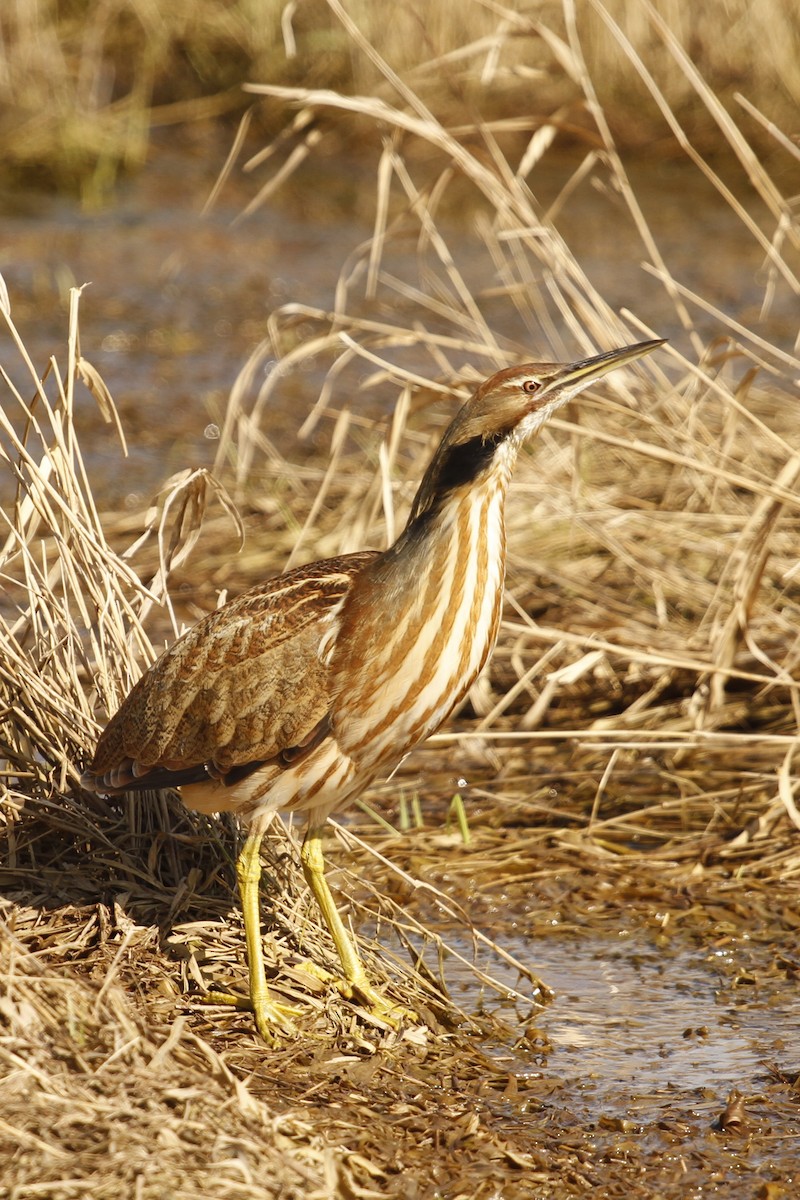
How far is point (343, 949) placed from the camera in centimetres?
295

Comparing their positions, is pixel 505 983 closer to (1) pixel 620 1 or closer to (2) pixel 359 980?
(2) pixel 359 980

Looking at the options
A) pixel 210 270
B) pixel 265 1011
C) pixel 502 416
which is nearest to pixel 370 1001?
pixel 265 1011

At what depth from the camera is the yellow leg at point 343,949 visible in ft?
9.58

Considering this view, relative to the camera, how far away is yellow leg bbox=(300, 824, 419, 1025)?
9.58 feet

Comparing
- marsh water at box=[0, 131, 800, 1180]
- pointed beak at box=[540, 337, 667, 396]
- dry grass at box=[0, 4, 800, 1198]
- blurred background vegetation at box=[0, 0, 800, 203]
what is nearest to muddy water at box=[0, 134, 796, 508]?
marsh water at box=[0, 131, 800, 1180]

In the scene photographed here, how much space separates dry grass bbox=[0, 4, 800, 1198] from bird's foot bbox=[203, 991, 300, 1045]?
0.03 meters

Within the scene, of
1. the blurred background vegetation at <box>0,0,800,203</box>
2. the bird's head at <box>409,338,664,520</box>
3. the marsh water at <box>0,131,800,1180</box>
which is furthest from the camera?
the blurred background vegetation at <box>0,0,800,203</box>

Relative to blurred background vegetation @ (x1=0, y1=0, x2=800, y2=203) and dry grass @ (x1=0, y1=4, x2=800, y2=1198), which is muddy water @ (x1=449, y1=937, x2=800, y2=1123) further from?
blurred background vegetation @ (x1=0, y1=0, x2=800, y2=203)

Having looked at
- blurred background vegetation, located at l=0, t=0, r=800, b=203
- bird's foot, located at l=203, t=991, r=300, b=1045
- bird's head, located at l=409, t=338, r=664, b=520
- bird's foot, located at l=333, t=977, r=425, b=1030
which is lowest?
bird's foot, located at l=333, t=977, r=425, b=1030

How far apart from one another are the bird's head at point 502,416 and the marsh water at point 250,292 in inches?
38.5

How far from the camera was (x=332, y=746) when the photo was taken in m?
2.81

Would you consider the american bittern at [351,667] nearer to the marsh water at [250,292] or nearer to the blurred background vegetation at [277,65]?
the marsh water at [250,292]

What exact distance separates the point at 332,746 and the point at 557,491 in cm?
190

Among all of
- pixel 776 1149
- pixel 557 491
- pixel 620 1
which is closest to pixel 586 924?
pixel 776 1149
